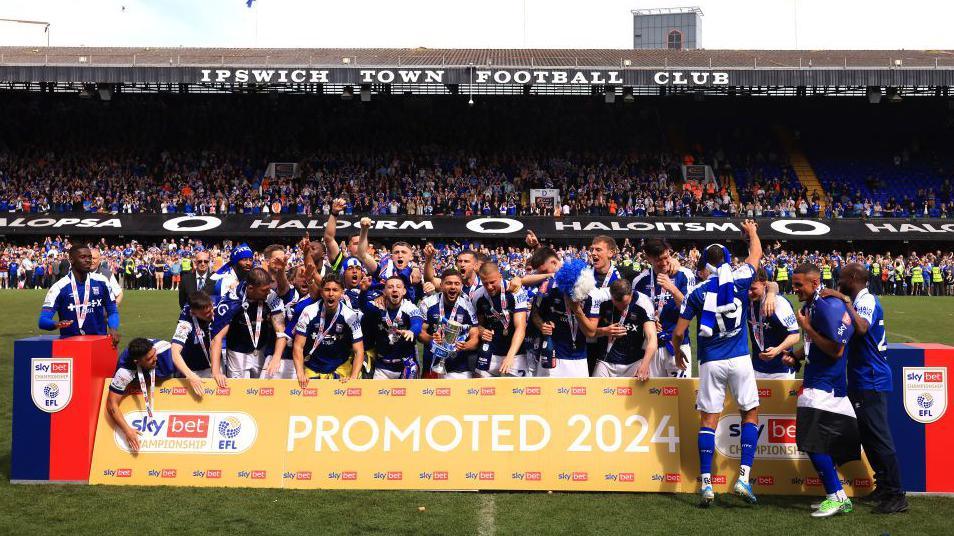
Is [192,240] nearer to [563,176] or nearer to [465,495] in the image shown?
[563,176]

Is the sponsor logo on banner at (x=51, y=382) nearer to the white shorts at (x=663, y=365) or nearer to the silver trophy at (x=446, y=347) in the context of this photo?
the silver trophy at (x=446, y=347)

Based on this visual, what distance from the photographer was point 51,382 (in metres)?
7.83

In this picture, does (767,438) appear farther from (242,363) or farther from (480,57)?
(480,57)

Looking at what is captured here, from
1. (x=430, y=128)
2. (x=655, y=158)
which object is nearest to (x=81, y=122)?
(x=430, y=128)

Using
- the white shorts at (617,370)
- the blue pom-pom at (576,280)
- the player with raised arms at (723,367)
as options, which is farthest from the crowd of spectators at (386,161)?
the player with raised arms at (723,367)

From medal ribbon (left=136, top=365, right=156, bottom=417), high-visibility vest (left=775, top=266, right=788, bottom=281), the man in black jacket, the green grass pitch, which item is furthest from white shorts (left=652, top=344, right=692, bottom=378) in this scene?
high-visibility vest (left=775, top=266, right=788, bottom=281)

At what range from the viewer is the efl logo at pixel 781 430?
7.70 meters

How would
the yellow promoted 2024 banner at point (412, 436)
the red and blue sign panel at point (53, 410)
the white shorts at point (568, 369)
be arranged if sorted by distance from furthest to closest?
the white shorts at point (568, 369), the red and blue sign panel at point (53, 410), the yellow promoted 2024 banner at point (412, 436)

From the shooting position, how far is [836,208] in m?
40.5

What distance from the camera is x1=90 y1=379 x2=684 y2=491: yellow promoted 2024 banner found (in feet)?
25.1

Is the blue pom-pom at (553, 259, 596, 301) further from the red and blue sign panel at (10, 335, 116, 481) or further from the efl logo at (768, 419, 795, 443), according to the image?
the red and blue sign panel at (10, 335, 116, 481)

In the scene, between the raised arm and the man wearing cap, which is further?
the raised arm

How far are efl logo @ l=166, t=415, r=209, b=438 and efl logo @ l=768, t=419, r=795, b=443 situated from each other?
489 cm

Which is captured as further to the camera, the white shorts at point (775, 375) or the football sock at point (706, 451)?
the white shorts at point (775, 375)
